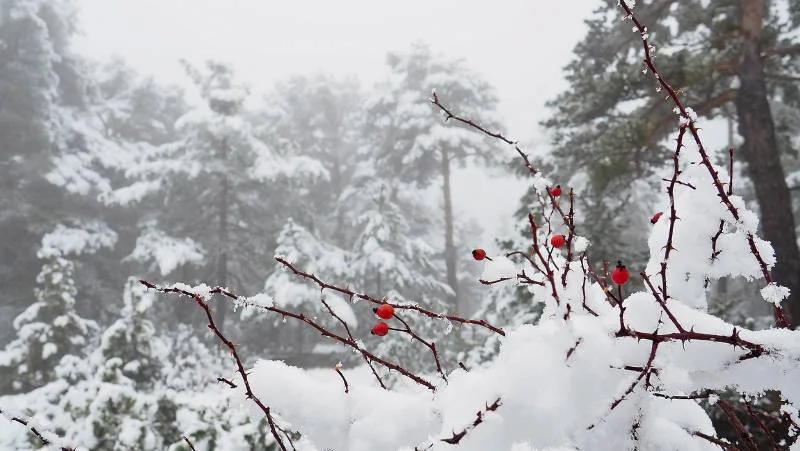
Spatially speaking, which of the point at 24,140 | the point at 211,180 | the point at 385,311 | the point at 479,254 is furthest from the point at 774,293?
the point at 24,140

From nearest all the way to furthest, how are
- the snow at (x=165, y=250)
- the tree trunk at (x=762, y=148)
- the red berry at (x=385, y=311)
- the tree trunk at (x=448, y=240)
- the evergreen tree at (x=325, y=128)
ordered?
1. the red berry at (x=385, y=311)
2. the tree trunk at (x=762, y=148)
3. the snow at (x=165, y=250)
4. the tree trunk at (x=448, y=240)
5. the evergreen tree at (x=325, y=128)

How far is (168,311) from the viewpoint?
18.5 metres

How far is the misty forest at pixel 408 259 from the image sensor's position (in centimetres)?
110

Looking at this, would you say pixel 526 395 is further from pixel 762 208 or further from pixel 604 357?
pixel 762 208

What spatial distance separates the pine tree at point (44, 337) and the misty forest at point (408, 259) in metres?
0.07

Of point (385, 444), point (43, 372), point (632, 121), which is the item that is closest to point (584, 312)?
point (385, 444)

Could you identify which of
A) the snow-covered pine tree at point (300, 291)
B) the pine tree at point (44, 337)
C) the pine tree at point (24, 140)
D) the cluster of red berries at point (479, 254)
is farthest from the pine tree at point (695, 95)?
the pine tree at point (24, 140)

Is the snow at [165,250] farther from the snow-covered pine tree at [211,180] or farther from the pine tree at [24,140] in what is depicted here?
the pine tree at [24,140]

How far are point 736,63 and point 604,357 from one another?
7.75 meters

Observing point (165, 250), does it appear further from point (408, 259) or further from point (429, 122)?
point (429, 122)

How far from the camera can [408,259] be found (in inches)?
840

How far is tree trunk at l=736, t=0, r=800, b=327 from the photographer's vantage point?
686 centimetres

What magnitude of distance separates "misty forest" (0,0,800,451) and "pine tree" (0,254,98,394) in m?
0.07

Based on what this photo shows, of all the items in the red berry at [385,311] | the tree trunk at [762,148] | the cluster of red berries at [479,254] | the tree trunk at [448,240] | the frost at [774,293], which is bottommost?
the frost at [774,293]
